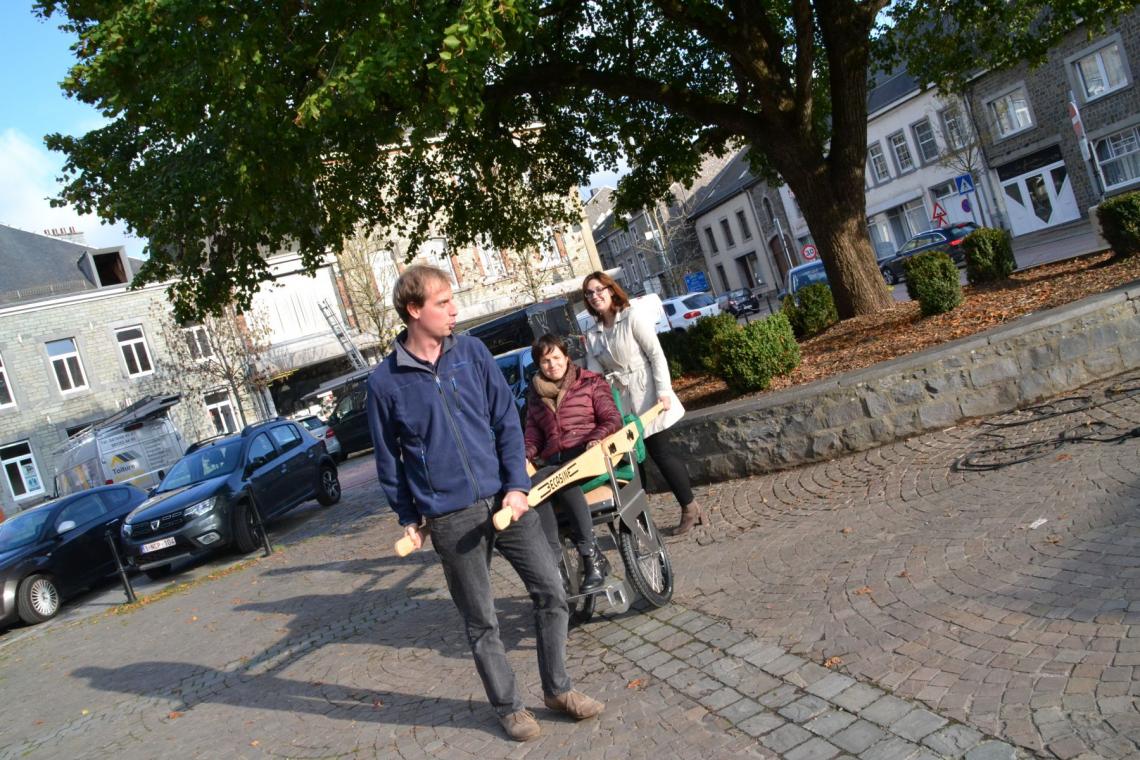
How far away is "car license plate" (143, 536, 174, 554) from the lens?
1187cm

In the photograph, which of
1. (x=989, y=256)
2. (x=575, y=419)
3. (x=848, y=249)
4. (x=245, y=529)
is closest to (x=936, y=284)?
(x=848, y=249)

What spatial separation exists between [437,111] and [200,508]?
684 cm

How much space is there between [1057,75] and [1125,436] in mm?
34110

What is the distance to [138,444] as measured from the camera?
2522cm

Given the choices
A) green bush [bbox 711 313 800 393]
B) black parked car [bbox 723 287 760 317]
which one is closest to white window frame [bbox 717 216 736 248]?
black parked car [bbox 723 287 760 317]

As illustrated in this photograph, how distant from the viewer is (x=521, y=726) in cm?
392

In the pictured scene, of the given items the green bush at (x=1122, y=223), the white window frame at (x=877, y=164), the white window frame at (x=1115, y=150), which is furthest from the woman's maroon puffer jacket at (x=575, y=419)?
the white window frame at (x=877, y=164)

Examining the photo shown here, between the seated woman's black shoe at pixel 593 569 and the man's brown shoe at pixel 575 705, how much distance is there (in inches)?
38.4

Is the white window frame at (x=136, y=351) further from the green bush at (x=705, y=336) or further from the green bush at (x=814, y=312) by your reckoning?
the green bush at (x=814, y=312)

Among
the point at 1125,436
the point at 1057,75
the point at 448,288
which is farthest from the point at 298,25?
the point at 1057,75

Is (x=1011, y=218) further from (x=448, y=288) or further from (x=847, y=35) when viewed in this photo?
(x=448, y=288)

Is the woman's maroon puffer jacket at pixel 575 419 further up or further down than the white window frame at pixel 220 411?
further down

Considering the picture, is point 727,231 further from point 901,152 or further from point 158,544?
point 158,544

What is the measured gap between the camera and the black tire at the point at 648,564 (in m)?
5.05
